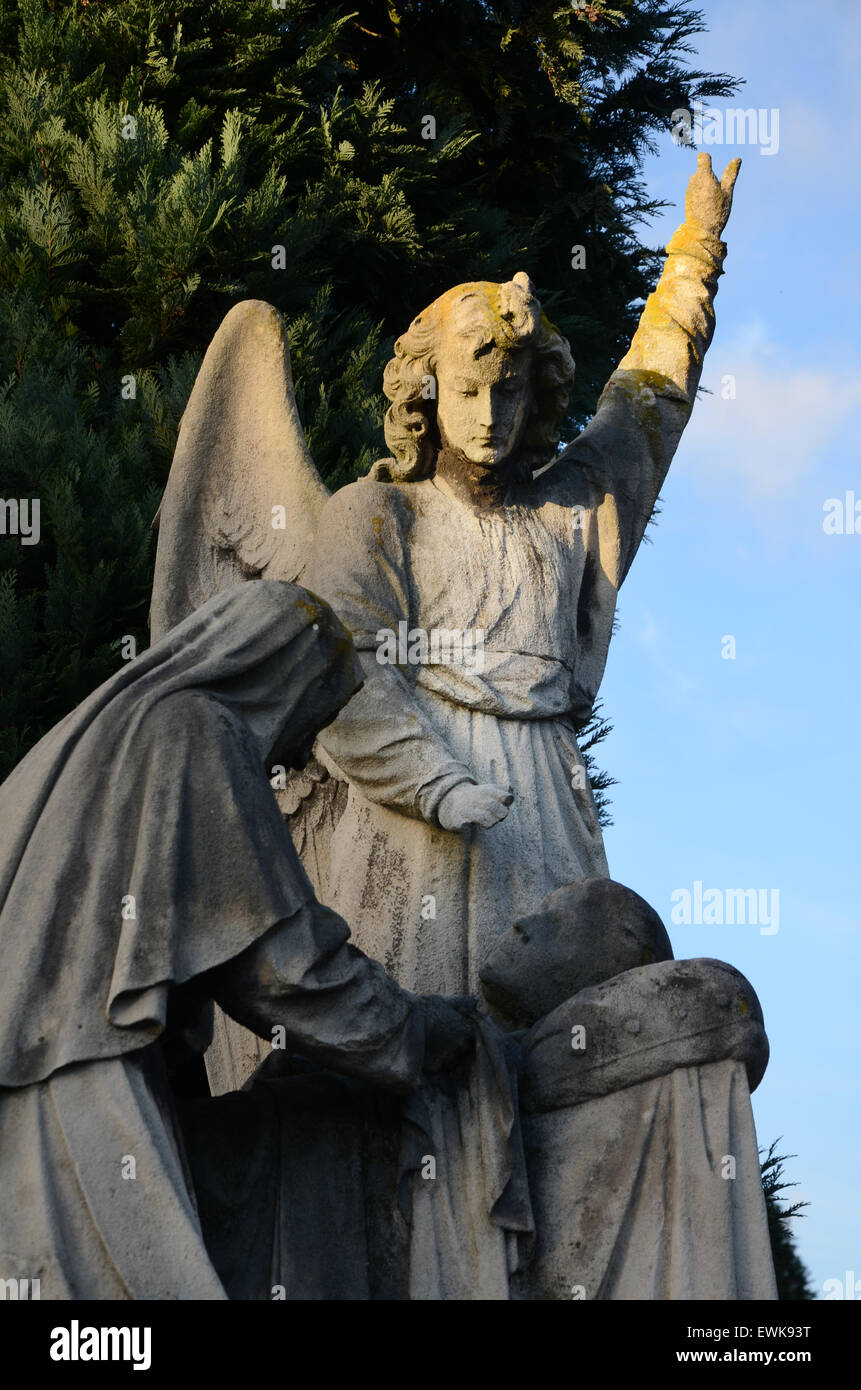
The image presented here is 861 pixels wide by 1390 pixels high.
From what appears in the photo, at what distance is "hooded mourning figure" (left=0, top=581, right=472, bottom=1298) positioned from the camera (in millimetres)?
4547

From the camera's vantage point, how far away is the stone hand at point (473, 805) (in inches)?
223

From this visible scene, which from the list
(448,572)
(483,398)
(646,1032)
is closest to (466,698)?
(448,572)

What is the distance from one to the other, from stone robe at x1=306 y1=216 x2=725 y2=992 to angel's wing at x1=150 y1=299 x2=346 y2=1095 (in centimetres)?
38

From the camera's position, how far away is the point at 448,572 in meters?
6.25

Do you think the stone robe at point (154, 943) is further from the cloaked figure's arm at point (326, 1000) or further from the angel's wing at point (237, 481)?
the angel's wing at point (237, 481)

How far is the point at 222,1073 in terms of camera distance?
245 inches

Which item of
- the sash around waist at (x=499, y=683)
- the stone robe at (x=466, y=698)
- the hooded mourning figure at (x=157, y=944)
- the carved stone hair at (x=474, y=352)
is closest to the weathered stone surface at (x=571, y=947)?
the stone robe at (x=466, y=698)

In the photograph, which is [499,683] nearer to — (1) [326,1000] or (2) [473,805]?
(2) [473,805]

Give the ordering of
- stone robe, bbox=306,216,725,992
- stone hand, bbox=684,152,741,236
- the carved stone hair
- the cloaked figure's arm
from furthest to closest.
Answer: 1. stone hand, bbox=684,152,741,236
2. the carved stone hair
3. stone robe, bbox=306,216,725,992
4. the cloaked figure's arm

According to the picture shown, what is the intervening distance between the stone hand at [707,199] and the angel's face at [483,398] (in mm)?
1197

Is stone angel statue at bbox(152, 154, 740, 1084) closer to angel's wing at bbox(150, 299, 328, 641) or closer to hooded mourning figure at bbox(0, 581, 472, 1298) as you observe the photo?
angel's wing at bbox(150, 299, 328, 641)

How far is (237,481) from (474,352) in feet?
3.14

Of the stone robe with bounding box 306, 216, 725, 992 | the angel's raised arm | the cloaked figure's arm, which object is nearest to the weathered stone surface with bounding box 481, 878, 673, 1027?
the stone robe with bounding box 306, 216, 725, 992

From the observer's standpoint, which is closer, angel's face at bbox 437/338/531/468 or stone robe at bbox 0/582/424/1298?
stone robe at bbox 0/582/424/1298
